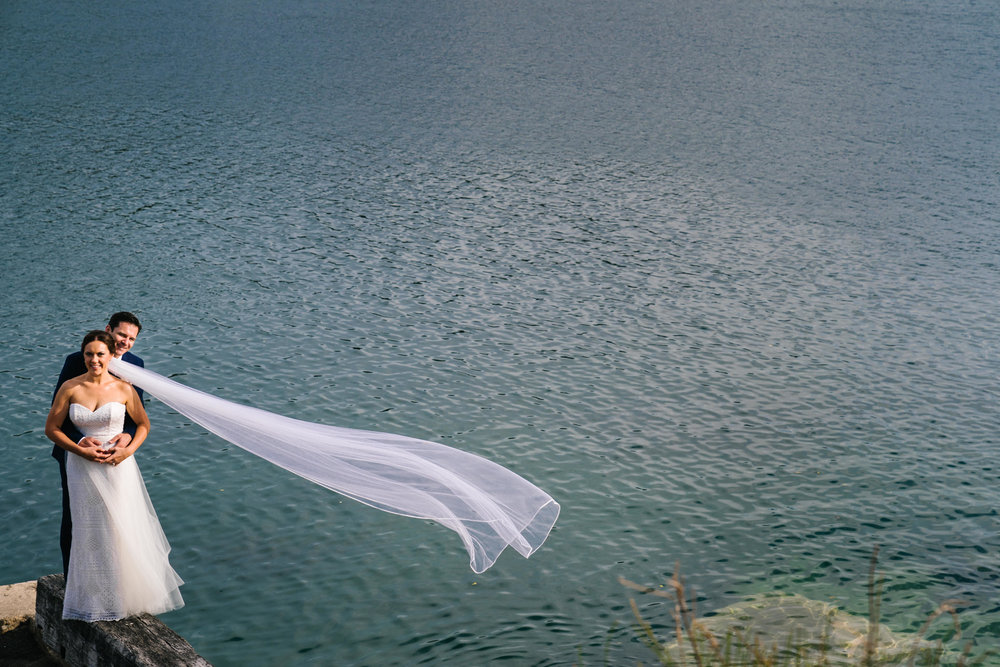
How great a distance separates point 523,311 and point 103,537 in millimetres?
11767

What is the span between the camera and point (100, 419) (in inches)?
251

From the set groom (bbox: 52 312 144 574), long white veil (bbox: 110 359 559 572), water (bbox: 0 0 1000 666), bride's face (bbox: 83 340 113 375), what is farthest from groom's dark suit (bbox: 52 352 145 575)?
water (bbox: 0 0 1000 666)

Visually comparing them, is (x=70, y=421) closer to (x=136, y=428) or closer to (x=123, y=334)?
(x=136, y=428)

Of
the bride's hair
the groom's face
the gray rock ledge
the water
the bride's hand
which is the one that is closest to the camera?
the gray rock ledge

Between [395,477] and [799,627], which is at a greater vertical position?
[395,477]

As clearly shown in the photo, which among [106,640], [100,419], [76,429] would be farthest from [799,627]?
[76,429]

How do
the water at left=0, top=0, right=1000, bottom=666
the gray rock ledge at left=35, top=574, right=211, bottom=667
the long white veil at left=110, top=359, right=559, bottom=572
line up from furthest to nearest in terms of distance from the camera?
the water at left=0, top=0, right=1000, bottom=666 → the long white veil at left=110, top=359, right=559, bottom=572 → the gray rock ledge at left=35, top=574, right=211, bottom=667

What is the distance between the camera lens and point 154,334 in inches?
Result: 613

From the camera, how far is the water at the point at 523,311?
10.1m

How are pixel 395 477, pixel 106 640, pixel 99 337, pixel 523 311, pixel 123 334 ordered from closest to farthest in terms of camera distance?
1. pixel 106 640
2. pixel 99 337
3. pixel 123 334
4. pixel 395 477
5. pixel 523 311

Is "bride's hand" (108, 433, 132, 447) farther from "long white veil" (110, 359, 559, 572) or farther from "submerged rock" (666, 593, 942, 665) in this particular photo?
"submerged rock" (666, 593, 942, 665)

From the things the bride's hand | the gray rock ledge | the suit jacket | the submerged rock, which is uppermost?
the suit jacket

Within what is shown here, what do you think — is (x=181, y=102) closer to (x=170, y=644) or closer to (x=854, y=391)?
(x=854, y=391)

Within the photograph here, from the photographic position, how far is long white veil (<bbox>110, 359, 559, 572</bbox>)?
23.9 ft
